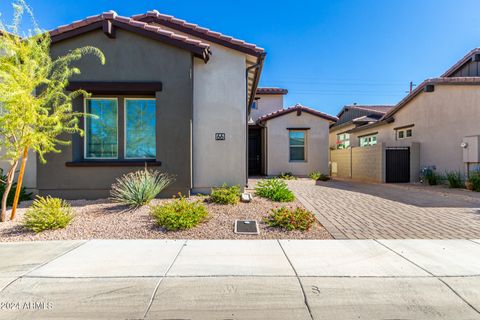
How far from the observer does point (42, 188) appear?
24.0ft

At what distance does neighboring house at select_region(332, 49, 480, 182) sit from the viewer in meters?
10.8

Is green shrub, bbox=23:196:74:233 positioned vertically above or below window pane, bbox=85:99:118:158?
below

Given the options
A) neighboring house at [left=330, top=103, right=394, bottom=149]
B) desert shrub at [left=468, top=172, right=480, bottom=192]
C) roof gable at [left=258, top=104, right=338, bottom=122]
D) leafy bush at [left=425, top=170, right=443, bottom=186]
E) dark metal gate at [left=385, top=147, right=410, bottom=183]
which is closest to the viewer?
desert shrub at [left=468, top=172, right=480, bottom=192]

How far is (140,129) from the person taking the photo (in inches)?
312

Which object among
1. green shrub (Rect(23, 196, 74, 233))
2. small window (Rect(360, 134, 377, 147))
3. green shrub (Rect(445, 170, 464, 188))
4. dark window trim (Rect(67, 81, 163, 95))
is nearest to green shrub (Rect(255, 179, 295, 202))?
dark window trim (Rect(67, 81, 163, 95))

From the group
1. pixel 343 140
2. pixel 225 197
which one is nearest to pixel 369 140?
pixel 343 140

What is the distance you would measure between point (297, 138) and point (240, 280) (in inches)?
512

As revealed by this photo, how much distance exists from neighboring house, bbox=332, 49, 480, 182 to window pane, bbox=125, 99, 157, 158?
37.4ft

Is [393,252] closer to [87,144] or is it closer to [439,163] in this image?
[87,144]

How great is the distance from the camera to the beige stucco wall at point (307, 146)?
15039 mm

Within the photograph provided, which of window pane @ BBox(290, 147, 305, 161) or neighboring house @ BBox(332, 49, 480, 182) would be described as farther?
window pane @ BBox(290, 147, 305, 161)

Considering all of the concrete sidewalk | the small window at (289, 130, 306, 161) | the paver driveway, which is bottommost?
the concrete sidewalk

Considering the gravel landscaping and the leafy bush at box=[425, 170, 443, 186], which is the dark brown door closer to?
the leafy bush at box=[425, 170, 443, 186]

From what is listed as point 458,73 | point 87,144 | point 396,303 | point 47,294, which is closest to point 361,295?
point 396,303
